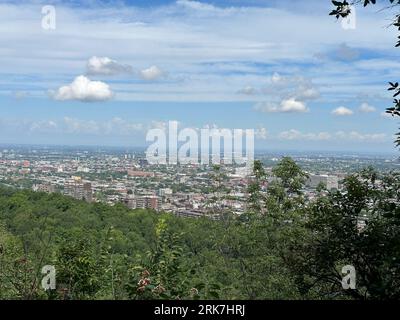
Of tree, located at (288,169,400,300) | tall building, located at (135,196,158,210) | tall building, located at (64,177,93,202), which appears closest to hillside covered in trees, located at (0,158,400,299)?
tree, located at (288,169,400,300)

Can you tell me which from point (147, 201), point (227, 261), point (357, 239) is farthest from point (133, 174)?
point (357, 239)

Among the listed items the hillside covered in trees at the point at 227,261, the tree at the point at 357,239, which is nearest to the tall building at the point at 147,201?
the hillside covered in trees at the point at 227,261

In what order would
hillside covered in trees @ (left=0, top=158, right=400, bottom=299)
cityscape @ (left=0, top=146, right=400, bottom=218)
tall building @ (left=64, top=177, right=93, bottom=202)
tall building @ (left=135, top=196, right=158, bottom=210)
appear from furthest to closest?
tall building @ (left=135, top=196, right=158, bottom=210) < cityscape @ (left=0, top=146, right=400, bottom=218) < tall building @ (left=64, top=177, right=93, bottom=202) < hillside covered in trees @ (left=0, top=158, right=400, bottom=299)

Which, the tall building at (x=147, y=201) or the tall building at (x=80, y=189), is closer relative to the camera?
the tall building at (x=80, y=189)

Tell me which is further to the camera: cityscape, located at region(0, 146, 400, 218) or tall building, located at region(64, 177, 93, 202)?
cityscape, located at region(0, 146, 400, 218)

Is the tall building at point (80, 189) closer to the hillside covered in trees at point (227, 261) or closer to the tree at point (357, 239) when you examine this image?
the hillside covered in trees at point (227, 261)

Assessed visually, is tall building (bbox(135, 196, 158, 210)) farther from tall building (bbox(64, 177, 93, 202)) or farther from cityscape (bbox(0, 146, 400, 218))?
tall building (bbox(64, 177, 93, 202))

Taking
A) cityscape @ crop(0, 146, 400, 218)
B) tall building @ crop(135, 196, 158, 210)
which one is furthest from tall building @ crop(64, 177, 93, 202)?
tall building @ crop(135, 196, 158, 210)

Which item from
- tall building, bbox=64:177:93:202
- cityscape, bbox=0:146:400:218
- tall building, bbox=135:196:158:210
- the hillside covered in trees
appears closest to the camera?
the hillside covered in trees

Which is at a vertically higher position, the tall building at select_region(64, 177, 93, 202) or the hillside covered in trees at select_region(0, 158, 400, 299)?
the tall building at select_region(64, 177, 93, 202)
